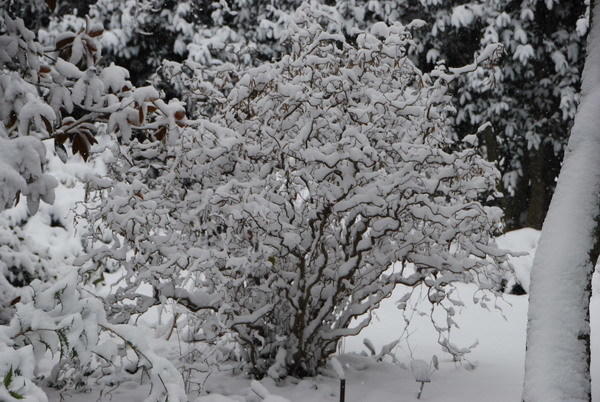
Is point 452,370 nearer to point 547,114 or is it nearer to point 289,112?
point 289,112

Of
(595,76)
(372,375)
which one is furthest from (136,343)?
(595,76)

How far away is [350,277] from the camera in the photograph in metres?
3.80

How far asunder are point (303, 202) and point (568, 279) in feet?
5.18

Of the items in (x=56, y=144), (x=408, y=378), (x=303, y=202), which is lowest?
(x=408, y=378)

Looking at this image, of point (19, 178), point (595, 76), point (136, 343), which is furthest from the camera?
point (595, 76)

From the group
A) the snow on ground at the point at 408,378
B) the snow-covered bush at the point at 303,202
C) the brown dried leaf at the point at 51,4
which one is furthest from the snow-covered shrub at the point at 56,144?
the snow on ground at the point at 408,378

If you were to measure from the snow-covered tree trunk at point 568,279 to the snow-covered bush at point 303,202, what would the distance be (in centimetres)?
62

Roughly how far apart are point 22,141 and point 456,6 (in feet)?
31.6

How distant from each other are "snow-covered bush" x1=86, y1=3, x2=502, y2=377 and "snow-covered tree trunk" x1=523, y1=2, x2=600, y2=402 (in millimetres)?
624

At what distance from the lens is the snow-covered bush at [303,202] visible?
11.2ft

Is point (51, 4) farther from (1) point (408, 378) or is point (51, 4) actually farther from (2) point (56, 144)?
(1) point (408, 378)

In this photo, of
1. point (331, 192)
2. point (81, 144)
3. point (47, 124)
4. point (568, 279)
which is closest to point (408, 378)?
point (331, 192)

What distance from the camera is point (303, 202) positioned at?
12.4 ft

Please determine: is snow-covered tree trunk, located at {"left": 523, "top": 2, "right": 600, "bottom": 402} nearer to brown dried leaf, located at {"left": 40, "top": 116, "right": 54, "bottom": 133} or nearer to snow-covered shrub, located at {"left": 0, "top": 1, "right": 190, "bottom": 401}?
snow-covered shrub, located at {"left": 0, "top": 1, "right": 190, "bottom": 401}
